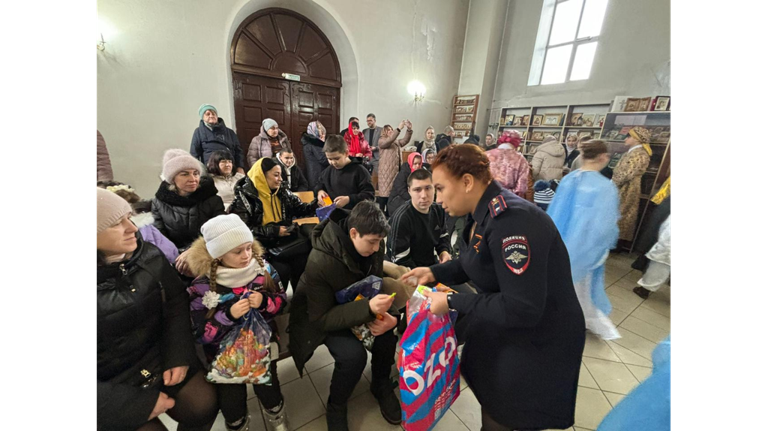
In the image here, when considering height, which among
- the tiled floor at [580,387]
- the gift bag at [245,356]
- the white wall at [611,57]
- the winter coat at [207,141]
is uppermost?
the white wall at [611,57]

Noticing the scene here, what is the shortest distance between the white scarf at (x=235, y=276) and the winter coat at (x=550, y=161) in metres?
4.40

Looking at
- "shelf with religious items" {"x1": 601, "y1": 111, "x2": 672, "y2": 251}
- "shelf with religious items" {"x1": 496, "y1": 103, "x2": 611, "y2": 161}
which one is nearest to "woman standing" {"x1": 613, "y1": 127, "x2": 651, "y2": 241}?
"shelf with religious items" {"x1": 601, "y1": 111, "x2": 672, "y2": 251}

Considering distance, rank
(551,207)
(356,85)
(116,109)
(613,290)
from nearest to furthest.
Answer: (551,207), (613,290), (116,109), (356,85)

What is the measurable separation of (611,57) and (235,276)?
892 cm

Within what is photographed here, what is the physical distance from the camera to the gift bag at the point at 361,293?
4.67 feet

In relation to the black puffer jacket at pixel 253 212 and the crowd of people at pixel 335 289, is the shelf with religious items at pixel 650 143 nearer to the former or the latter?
the crowd of people at pixel 335 289

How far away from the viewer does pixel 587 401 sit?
1.76m

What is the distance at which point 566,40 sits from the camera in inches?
283

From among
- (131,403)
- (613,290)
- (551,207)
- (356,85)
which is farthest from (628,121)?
(131,403)

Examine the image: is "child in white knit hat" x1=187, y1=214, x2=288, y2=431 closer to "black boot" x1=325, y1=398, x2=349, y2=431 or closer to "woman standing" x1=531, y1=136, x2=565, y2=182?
"black boot" x1=325, y1=398, x2=349, y2=431

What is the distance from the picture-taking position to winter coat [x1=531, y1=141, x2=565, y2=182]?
4.18m

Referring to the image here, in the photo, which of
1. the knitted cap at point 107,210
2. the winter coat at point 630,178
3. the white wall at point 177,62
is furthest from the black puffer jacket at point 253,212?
the winter coat at point 630,178

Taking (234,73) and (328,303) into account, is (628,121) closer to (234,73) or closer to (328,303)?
(328,303)

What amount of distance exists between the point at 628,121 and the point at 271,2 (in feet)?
24.5
